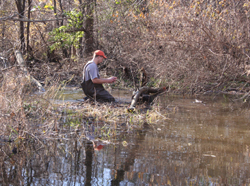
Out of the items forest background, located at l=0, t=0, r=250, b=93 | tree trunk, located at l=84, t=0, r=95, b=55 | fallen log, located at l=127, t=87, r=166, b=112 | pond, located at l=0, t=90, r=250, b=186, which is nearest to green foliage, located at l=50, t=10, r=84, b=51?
forest background, located at l=0, t=0, r=250, b=93

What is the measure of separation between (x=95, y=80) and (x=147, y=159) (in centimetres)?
392

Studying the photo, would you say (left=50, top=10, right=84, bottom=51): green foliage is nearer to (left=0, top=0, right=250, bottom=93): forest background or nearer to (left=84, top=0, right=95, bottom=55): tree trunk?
(left=0, top=0, right=250, bottom=93): forest background

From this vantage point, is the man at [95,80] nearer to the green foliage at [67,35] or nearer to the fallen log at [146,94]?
the fallen log at [146,94]

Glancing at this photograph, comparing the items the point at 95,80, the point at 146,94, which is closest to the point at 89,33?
the point at 146,94

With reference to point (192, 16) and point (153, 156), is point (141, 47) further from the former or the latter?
point (153, 156)

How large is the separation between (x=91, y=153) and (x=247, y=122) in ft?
13.3

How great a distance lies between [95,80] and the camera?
783cm

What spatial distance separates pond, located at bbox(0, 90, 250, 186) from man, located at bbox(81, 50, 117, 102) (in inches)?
81.7

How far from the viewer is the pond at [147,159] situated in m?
3.52

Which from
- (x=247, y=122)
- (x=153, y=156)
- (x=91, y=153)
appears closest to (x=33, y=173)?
(x=91, y=153)

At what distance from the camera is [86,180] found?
3.46 metres

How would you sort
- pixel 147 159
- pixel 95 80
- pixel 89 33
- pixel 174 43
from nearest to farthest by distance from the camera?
pixel 147 159, pixel 95 80, pixel 174 43, pixel 89 33

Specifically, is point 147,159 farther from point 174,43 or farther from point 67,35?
point 67,35

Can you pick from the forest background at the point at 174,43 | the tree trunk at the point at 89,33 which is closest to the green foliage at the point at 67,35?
the forest background at the point at 174,43
